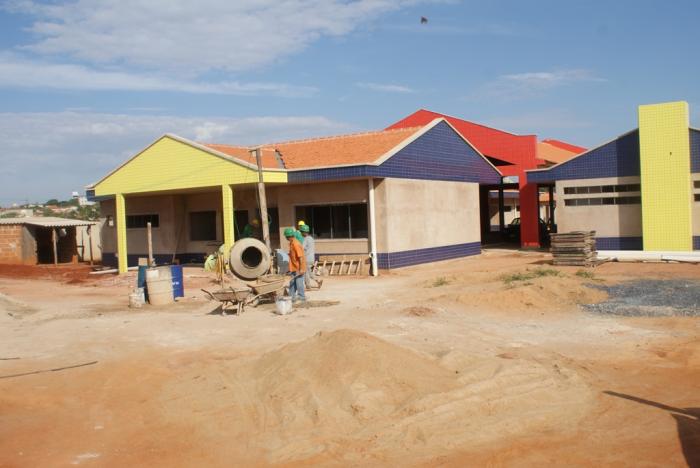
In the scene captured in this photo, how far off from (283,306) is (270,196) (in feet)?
38.1

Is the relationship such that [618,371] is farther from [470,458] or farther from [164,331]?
[164,331]

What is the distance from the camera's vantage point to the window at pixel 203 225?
27.9 metres

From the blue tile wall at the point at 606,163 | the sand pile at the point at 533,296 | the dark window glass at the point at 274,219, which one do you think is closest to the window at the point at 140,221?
the dark window glass at the point at 274,219

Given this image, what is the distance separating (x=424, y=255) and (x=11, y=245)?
2221 centimetres

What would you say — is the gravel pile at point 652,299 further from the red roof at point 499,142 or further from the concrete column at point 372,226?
the red roof at point 499,142

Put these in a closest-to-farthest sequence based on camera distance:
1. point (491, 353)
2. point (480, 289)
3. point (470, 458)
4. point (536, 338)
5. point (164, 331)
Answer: point (470, 458)
point (491, 353)
point (536, 338)
point (164, 331)
point (480, 289)

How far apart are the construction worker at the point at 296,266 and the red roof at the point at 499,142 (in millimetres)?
17691

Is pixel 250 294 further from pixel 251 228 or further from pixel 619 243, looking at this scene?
pixel 619 243

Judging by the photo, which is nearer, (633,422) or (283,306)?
(633,422)

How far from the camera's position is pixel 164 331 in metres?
12.6

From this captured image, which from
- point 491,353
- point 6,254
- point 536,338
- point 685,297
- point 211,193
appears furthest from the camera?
point 6,254

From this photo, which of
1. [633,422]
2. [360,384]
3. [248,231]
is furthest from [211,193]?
[633,422]

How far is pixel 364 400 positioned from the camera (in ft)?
23.6

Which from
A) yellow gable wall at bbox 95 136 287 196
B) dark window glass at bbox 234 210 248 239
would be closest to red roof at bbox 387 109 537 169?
dark window glass at bbox 234 210 248 239
